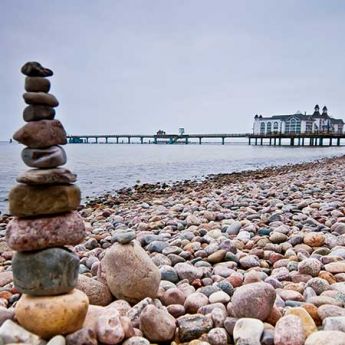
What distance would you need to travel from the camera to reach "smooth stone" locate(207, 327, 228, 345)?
2.66 metres

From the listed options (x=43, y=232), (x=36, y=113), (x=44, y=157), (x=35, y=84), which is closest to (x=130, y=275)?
(x=43, y=232)

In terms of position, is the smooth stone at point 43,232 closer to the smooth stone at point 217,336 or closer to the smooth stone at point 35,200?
the smooth stone at point 35,200

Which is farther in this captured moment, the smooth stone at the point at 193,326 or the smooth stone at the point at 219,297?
the smooth stone at the point at 219,297

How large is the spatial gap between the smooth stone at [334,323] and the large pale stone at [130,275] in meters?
1.30

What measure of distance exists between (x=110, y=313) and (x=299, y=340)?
1.23 m

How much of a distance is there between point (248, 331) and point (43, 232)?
1462mm

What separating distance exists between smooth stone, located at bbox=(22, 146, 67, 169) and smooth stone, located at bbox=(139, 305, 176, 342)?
1176mm

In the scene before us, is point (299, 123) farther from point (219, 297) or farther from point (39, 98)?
point (39, 98)

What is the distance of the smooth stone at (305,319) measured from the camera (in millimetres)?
2644

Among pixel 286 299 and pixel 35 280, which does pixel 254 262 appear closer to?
pixel 286 299

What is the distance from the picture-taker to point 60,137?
8.54ft

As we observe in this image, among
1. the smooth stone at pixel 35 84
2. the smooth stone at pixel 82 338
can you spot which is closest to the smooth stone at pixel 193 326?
the smooth stone at pixel 82 338

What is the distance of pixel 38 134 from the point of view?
99.4 inches

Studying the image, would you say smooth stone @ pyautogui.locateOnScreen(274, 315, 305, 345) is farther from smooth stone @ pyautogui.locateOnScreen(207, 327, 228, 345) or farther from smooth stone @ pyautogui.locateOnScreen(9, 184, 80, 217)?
smooth stone @ pyautogui.locateOnScreen(9, 184, 80, 217)
